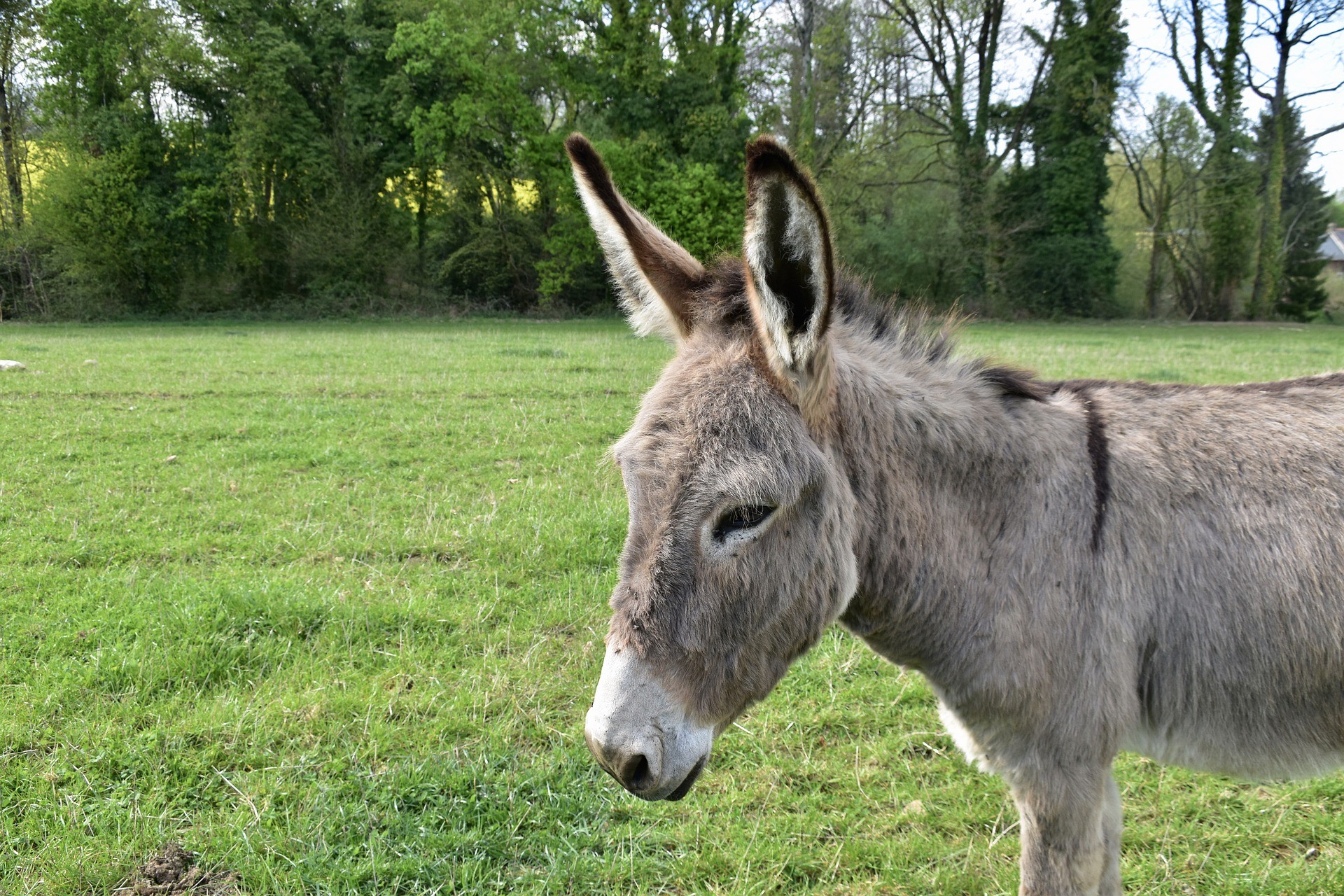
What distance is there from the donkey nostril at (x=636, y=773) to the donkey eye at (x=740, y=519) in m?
0.57

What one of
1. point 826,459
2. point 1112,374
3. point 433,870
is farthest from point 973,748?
point 1112,374

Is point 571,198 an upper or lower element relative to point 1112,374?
upper

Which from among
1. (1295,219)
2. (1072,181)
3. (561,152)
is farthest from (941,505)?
(1295,219)

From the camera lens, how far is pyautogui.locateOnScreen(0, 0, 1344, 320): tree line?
3181cm

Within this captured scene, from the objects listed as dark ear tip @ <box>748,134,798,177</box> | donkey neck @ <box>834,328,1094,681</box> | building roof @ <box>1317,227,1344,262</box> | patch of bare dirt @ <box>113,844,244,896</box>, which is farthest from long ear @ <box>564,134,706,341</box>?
building roof @ <box>1317,227,1344,262</box>

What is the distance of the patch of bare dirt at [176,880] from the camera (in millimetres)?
2803

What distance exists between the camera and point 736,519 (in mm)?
2074

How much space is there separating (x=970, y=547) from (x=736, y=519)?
785mm

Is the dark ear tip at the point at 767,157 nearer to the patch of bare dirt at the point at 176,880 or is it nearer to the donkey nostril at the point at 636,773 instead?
the donkey nostril at the point at 636,773

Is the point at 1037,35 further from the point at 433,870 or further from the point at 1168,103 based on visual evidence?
the point at 433,870

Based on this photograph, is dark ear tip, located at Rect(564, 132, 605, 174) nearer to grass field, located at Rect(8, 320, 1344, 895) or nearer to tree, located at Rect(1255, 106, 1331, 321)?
grass field, located at Rect(8, 320, 1344, 895)

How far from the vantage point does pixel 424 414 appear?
A: 10461 mm

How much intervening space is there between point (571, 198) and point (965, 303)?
19.4 metres

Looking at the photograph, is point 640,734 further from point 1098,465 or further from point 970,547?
point 1098,465
